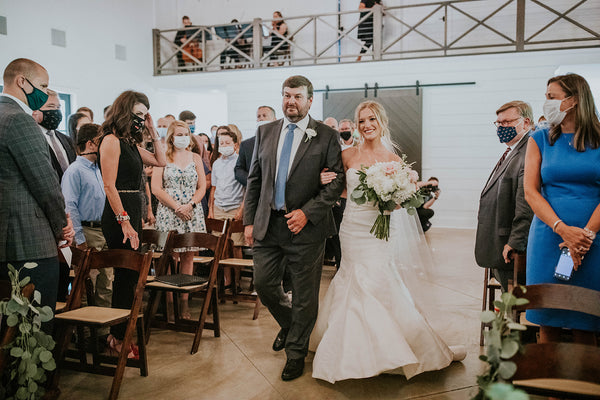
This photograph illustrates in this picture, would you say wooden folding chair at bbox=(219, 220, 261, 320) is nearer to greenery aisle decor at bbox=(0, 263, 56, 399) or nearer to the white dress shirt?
Answer: the white dress shirt

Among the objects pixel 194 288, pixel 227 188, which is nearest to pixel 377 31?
pixel 227 188

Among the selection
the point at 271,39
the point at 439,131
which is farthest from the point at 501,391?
the point at 271,39

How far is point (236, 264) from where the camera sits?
4.88 meters

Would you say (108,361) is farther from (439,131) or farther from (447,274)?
(439,131)

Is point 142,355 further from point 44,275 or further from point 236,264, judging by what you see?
point 236,264

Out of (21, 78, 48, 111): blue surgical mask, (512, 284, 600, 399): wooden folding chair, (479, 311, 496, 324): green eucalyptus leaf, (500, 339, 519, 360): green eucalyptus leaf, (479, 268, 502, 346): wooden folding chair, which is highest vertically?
(21, 78, 48, 111): blue surgical mask

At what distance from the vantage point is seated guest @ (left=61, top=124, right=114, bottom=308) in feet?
14.0

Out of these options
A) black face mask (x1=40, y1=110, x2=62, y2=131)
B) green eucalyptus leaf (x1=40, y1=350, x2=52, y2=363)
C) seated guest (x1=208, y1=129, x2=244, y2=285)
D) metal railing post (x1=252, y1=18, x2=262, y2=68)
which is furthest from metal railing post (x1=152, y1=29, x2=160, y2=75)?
green eucalyptus leaf (x1=40, y1=350, x2=52, y2=363)

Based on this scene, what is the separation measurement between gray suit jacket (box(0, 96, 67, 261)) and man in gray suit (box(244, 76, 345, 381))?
1359 millimetres

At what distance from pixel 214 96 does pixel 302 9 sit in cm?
372

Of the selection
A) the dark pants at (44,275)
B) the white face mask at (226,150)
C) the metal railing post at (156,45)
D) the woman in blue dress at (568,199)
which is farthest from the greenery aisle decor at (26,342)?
the metal railing post at (156,45)

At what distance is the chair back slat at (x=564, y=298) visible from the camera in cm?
213

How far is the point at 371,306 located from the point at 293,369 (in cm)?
67

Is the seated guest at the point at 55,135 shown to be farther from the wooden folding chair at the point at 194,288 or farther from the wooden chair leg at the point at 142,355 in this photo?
the wooden chair leg at the point at 142,355
